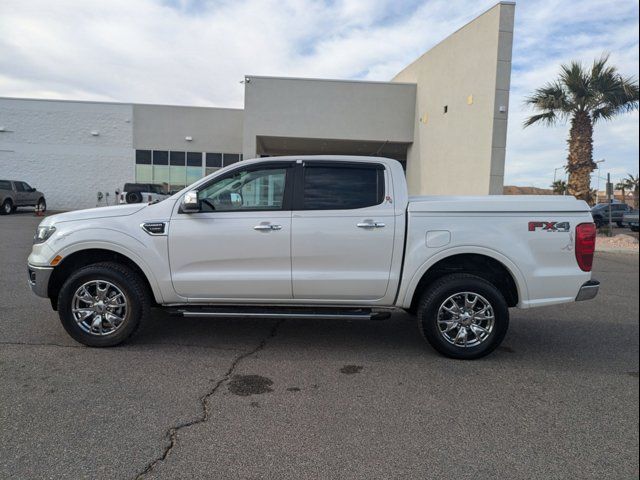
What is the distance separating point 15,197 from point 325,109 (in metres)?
16.7

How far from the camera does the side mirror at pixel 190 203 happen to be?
183 inches

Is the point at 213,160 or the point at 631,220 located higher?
the point at 213,160

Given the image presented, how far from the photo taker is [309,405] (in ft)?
12.0

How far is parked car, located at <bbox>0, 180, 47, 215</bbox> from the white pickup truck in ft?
74.8

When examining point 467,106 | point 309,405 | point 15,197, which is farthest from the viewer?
point 15,197

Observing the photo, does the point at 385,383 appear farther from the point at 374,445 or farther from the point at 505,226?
the point at 505,226

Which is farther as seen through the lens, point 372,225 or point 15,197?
point 15,197

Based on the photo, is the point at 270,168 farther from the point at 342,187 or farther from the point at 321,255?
the point at 321,255

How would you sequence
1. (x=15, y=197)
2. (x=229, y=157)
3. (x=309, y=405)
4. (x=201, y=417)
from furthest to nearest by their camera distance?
1. (x=229, y=157)
2. (x=15, y=197)
3. (x=309, y=405)
4. (x=201, y=417)

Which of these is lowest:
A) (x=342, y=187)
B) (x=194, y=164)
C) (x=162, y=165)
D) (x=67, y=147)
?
(x=342, y=187)

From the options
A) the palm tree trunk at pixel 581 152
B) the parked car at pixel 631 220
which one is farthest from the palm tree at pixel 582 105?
the parked car at pixel 631 220

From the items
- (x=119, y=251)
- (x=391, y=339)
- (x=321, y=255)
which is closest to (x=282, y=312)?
(x=321, y=255)

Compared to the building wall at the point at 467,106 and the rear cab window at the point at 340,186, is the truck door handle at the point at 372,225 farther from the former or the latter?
the building wall at the point at 467,106

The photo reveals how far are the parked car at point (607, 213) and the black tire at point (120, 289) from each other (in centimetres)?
2753
